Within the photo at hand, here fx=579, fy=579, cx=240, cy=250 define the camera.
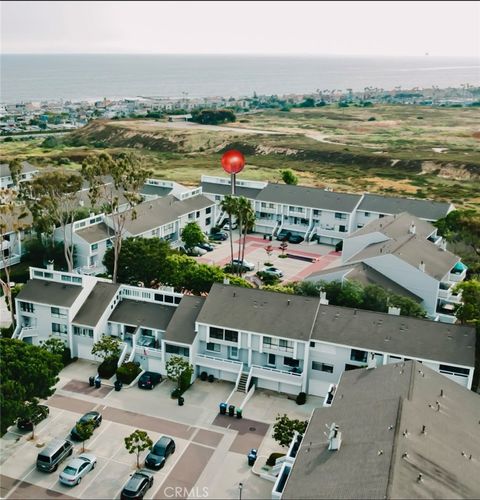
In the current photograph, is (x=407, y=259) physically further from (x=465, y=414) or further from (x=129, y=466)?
(x=129, y=466)

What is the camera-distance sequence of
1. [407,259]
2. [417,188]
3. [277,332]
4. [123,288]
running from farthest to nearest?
[417,188]
[407,259]
[123,288]
[277,332]

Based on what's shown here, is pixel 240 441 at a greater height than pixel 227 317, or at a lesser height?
lesser

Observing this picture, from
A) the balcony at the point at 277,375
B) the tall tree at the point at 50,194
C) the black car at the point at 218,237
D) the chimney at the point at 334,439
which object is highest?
the tall tree at the point at 50,194

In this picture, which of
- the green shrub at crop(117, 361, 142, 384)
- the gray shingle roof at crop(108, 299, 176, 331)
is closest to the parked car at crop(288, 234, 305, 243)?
the gray shingle roof at crop(108, 299, 176, 331)

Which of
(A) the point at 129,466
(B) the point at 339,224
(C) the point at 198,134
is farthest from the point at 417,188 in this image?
(A) the point at 129,466

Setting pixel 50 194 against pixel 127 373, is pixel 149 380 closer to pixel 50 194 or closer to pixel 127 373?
pixel 127 373

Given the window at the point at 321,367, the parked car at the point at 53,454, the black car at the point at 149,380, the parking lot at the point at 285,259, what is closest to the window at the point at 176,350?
the black car at the point at 149,380

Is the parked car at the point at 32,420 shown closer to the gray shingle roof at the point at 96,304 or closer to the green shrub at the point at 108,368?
the green shrub at the point at 108,368
